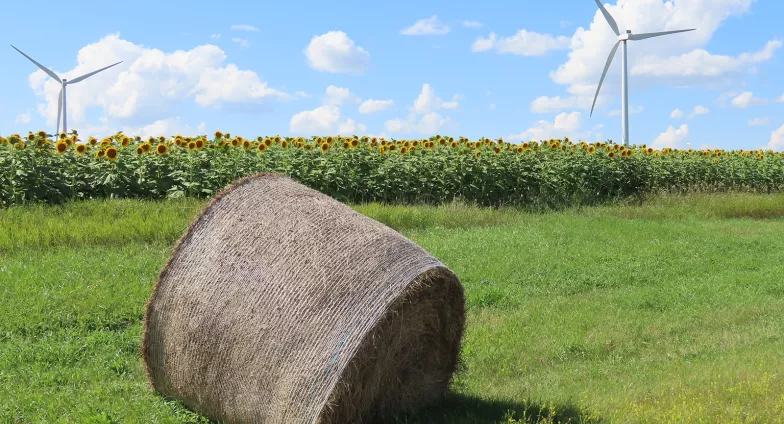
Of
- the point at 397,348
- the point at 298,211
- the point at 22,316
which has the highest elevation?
the point at 298,211

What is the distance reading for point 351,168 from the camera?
14320 mm

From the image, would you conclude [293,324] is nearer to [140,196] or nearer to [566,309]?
[566,309]

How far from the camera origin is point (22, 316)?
23.5ft

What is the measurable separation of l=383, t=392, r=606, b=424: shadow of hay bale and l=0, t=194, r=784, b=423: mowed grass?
0.02m

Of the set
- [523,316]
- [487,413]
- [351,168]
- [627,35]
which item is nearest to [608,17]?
[627,35]

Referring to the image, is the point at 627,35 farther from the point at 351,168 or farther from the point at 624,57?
the point at 351,168

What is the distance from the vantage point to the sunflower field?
41.8 feet

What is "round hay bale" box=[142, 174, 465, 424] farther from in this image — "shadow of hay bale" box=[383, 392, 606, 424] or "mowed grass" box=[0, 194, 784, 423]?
"mowed grass" box=[0, 194, 784, 423]

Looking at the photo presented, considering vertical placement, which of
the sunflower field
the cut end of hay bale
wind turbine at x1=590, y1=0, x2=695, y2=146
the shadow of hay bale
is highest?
wind turbine at x1=590, y1=0, x2=695, y2=146

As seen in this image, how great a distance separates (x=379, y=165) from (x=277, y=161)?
2.09 meters

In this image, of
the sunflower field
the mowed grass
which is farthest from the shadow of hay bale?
the sunflower field

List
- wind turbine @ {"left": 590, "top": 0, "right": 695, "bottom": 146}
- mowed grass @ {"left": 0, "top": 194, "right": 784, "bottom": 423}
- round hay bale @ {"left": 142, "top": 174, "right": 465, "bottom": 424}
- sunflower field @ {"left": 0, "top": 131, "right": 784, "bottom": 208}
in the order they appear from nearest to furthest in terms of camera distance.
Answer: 1. round hay bale @ {"left": 142, "top": 174, "right": 465, "bottom": 424}
2. mowed grass @ {"left": 0, "top": 194, "right": 784, "bottom": 423}
3. sunflower field @ {"left": 0, "top": 131, "right": 784, "bottom": 208}
4. wind turbine @ {"left": 590, "top": 0, "right": 695, "bottom": 146}

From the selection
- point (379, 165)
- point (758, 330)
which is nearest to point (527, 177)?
point (379, 165)

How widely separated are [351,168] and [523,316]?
7394 mm
